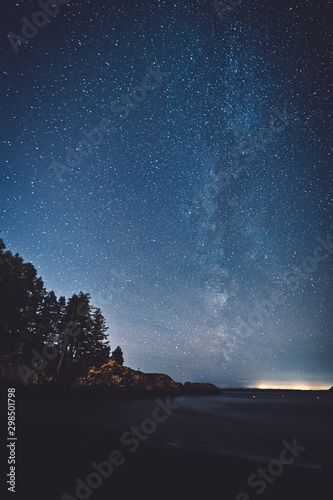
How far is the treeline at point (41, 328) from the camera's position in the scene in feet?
76.3

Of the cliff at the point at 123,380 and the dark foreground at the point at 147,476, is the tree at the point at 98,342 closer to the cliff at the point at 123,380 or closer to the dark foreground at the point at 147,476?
the cliff at the point at 123,380

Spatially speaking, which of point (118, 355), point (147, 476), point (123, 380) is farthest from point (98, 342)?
point (147, 476)

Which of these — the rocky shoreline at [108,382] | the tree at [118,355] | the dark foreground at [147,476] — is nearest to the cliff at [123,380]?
the rocky shoreline at [108,382]

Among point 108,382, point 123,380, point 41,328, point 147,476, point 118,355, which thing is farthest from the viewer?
point 118,355

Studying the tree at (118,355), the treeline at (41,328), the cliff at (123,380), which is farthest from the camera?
the tree at (118,355)

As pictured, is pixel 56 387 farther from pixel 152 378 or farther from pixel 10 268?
pixel 152 378

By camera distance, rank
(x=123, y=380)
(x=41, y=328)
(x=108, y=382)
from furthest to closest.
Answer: (x=123, y=380)
(x=108, y=382)
(x=41, y=328)

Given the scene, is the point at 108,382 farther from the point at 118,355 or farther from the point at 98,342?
the point at 118,355

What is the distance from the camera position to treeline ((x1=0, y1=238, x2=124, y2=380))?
23266mm

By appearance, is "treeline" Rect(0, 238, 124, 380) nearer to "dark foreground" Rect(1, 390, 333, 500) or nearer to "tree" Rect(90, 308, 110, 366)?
"tree" Rect(90, 308, 110, 366)

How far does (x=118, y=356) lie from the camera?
6397cm

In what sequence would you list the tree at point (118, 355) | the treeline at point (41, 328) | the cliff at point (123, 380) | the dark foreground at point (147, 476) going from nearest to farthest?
the dark foreground at point (147, 476), the treeline at point (41, 328), the cliff at point (123, 380), the tree at point (118, 355)

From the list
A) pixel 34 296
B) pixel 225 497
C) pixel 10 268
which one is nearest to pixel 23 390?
pixel 34 296

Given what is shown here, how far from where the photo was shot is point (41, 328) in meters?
30.2
